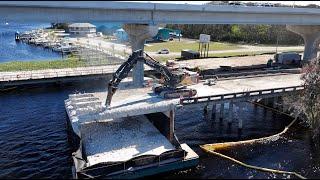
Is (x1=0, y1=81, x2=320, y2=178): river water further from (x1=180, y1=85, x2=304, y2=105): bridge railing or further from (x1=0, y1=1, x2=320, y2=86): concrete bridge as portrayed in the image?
(x1=0, y1=1, x2=320, y2=86): concrete bridge

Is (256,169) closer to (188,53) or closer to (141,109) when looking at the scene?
(141,109)

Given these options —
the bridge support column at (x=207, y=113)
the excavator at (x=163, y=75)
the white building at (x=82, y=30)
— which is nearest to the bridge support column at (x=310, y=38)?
the bridge support column at (x=207, y=113)

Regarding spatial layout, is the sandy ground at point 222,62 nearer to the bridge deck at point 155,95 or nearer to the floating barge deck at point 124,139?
the bridge deck at point 155,95

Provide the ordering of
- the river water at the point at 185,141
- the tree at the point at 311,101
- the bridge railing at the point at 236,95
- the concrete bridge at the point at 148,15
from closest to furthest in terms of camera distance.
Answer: the river water at the point at 185,141 → the bridge railing at the point at 236,95 → the tree at the point at 311,101 → the concrete bridge at the point at 148,15

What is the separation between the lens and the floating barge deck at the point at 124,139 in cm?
3659

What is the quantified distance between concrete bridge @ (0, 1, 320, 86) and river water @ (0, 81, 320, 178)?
14.0 meters

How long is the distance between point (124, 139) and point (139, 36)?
25649 millimetres

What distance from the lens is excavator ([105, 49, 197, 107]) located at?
1746 inches

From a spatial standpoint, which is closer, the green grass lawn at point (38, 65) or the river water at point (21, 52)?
the green grass lawn at point (38, 65)

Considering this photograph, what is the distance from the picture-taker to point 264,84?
5697 cm

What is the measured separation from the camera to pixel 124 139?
1651 inches

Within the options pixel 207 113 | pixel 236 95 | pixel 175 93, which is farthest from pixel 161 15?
pixel 236 95

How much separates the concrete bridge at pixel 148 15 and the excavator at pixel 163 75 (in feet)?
44.5

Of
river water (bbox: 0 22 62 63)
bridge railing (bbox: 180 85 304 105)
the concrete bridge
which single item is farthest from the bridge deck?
river water (bbox: 0 22 62 63)
